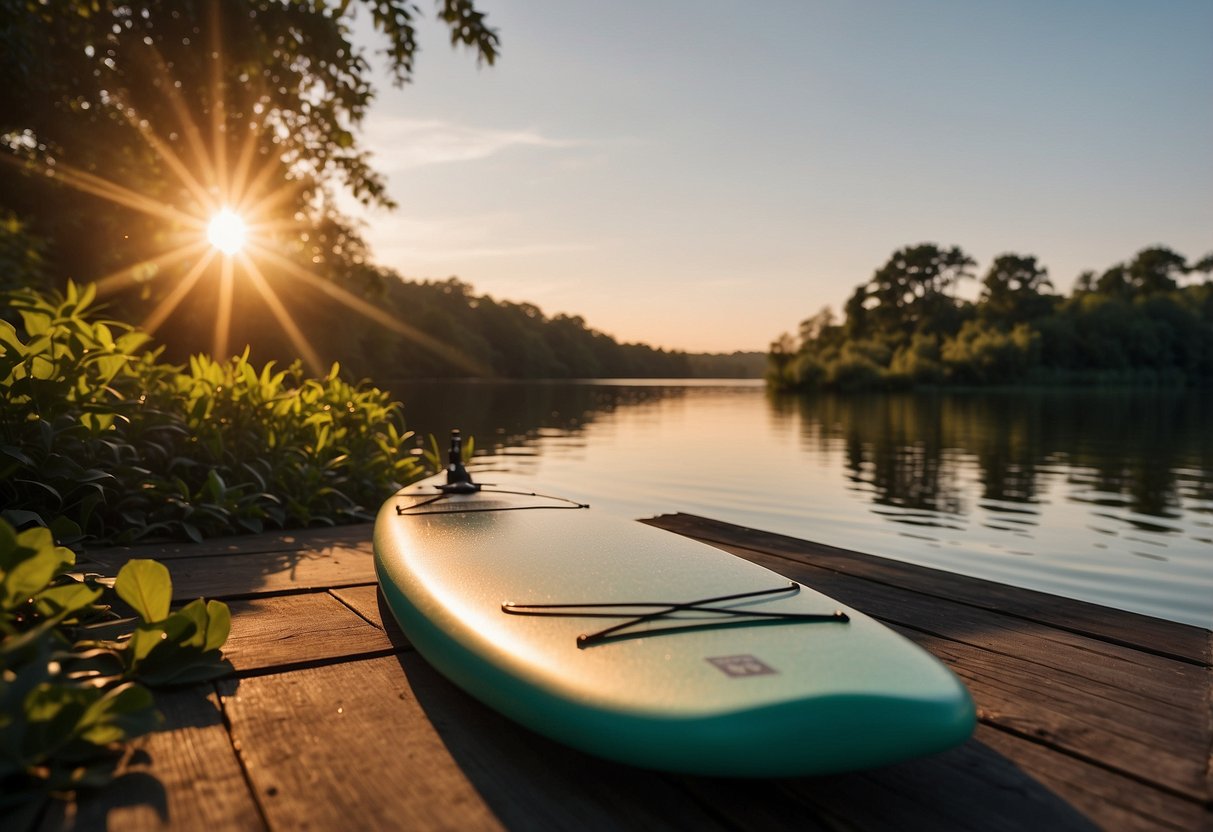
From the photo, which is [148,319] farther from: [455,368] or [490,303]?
[490,303]

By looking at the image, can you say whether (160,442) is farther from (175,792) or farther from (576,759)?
(576,759)

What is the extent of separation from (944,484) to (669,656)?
1331cm

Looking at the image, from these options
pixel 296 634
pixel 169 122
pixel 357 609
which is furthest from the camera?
pixel 169 122

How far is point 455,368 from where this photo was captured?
279 feet

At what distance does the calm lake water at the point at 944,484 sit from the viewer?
27.3 ft

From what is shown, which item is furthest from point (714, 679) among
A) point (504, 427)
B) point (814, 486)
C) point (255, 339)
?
point (255, 339)

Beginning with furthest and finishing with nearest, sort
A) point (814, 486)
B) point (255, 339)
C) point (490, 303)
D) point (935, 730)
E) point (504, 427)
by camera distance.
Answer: point (490, 303) < point (255, 339) < point (504, 427) < point (814, 486) < point (935, 730)

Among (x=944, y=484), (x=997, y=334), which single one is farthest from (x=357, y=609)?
(x=997, y=334)

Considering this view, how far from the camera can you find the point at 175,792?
59.9 inches

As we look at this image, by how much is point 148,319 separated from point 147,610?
17.0 meters

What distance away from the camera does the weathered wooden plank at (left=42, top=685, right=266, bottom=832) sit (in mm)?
1415

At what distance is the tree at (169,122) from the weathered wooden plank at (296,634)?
17.5ft

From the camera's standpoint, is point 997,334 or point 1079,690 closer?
point 1079,690

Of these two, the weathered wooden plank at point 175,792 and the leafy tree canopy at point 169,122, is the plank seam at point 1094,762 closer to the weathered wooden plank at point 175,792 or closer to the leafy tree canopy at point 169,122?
the weathered wooden plank at point 175,792
